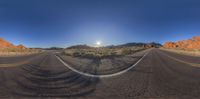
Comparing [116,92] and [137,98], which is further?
[116,92]

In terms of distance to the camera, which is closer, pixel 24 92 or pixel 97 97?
pixel 97 97

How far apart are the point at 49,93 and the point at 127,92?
2.09 metres

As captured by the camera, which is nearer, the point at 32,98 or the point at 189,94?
the point at 32,98

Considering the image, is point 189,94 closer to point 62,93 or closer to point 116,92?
point 116,92

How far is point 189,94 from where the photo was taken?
5051mm

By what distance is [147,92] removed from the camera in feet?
17.0

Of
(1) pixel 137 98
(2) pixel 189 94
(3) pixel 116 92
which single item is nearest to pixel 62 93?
(3) pixel 116 92

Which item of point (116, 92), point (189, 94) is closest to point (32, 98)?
Answer: point (116, 92)

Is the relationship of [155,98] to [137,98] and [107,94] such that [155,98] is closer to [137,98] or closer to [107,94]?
[137,98]

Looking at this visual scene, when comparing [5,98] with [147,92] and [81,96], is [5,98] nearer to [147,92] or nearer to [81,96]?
[81,96]

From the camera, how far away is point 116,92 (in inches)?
204

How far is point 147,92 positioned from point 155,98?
2.05 ft

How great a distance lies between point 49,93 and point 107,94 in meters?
1.52

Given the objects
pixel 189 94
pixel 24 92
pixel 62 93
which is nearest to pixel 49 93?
pixel 62 93
